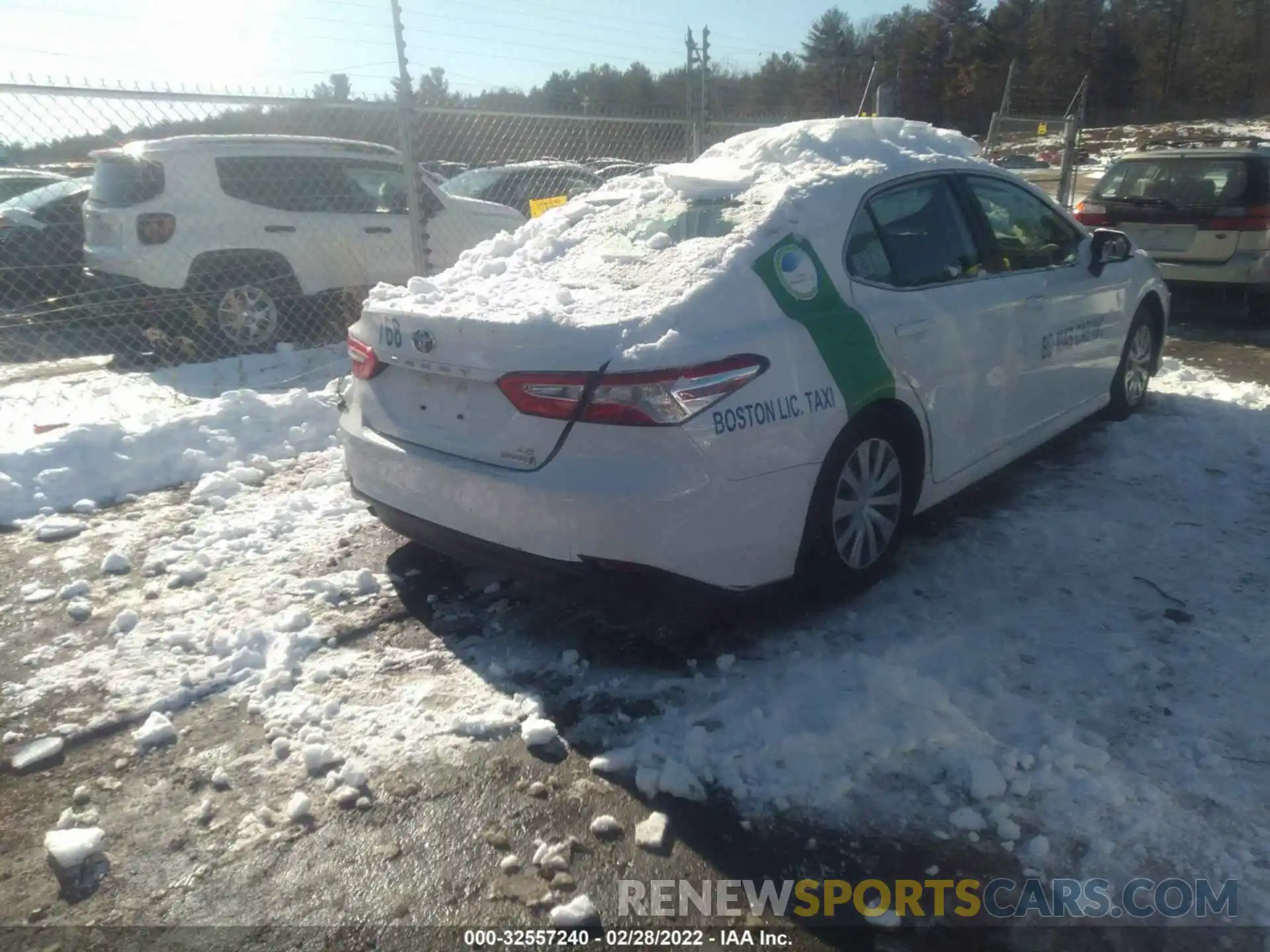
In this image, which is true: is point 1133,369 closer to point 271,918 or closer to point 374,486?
point 374,486

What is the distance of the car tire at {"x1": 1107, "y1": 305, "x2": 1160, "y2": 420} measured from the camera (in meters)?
5.87

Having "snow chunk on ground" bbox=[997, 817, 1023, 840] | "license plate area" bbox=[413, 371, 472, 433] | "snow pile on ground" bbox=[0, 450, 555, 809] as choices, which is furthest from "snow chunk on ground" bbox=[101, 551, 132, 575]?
"snow chunk on ground" bbox=[997, 817, 1023, 840]

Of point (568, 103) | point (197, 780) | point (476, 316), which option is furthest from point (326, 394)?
point (568, 103)

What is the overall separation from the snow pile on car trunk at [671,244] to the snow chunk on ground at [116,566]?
166cm

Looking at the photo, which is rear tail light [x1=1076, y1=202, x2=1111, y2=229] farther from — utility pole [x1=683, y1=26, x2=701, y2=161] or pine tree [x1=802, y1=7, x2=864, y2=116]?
pine tree [x1=802, y1=7, x2=864, y2=116]

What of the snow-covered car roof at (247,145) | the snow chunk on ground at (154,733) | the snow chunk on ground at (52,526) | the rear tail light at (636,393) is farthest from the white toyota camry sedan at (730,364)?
the snow-covered car roof at (247,145)

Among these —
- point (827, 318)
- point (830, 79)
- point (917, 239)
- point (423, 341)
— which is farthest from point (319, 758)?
point (830, 79)

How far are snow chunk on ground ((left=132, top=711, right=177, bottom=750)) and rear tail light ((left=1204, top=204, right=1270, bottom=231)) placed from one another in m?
9.23

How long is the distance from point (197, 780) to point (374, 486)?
1.23m

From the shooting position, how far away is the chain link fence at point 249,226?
8070 millimetres

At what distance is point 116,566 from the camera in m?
4.27

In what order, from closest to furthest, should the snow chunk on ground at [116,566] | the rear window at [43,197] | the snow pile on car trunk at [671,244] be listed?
the snow pile on car trunk at [671,244] → the snow chunk on ground at [116,566] → the rear window at [43,197]

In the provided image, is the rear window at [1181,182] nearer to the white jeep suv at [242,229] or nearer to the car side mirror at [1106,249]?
the car side mirror at [1106,249]

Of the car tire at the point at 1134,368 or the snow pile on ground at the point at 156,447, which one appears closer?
the snow pile on ground at the point at 156,447
